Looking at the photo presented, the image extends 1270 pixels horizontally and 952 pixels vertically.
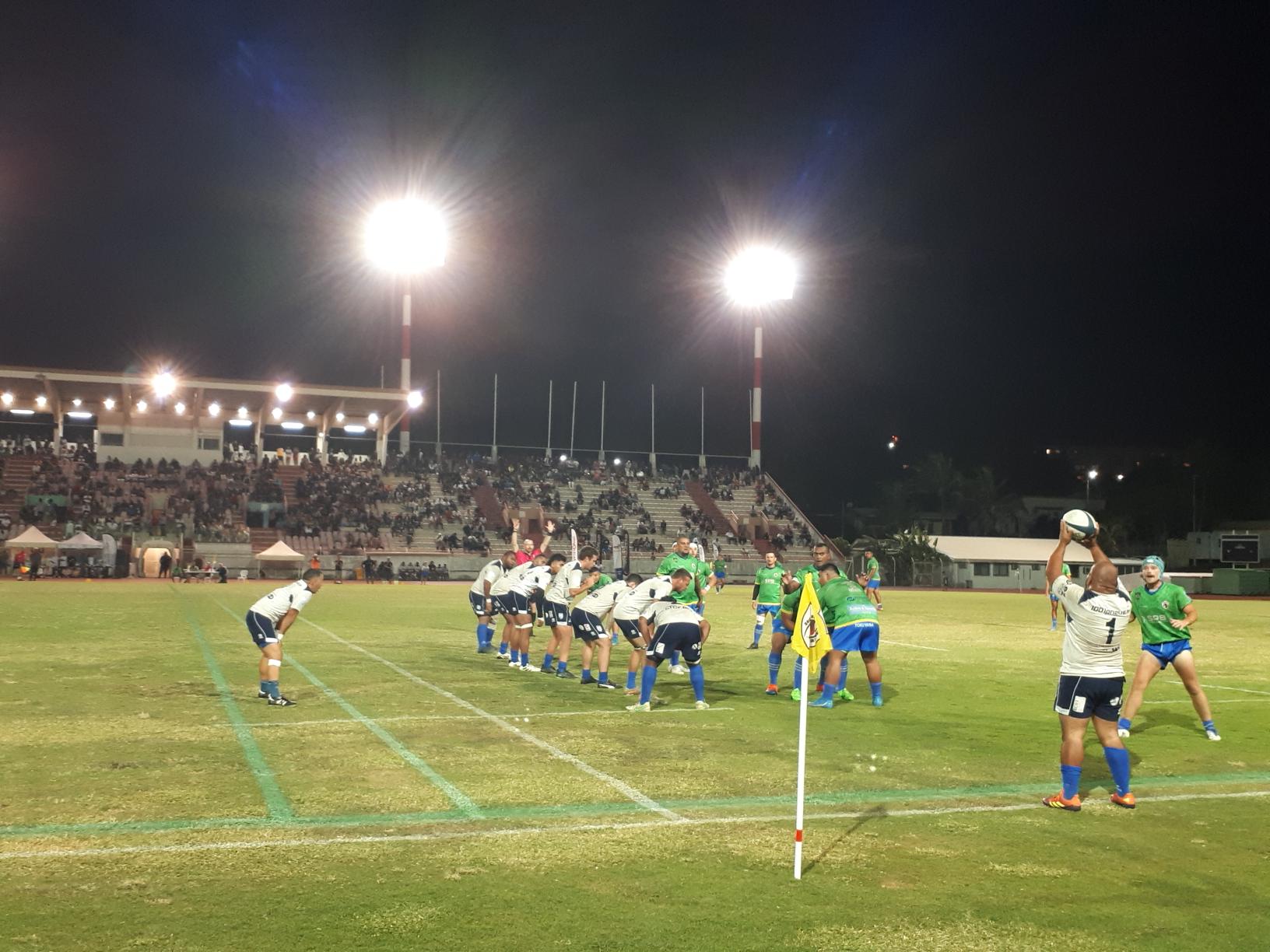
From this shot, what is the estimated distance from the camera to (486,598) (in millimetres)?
18469

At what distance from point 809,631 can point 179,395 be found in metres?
62.2

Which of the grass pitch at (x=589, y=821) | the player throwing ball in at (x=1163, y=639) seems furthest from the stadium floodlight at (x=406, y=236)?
the player throwing ball in at (x=1163, y=639)

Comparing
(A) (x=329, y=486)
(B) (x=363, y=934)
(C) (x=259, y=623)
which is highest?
(A) (x=329, y=486)

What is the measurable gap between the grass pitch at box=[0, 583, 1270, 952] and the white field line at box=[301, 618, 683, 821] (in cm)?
6

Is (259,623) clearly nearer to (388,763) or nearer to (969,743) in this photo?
(388,763)

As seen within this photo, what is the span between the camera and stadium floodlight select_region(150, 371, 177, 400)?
190 feet

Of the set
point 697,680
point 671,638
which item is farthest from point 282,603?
point 697,680

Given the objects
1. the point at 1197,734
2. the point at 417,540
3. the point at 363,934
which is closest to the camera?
the point at 363,934

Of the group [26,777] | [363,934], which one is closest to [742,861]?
[363,934]

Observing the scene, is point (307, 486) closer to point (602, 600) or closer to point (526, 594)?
point (526, 594)

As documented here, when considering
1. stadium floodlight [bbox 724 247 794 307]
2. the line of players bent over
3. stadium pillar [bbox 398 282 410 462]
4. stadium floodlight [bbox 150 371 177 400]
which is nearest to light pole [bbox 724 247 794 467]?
stadium floodlight [bbox 724 247 794 307]

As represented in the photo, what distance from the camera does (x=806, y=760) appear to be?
31.3 feet

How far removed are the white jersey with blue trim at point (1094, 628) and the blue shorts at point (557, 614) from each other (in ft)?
27.5

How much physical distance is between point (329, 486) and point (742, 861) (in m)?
56.5
